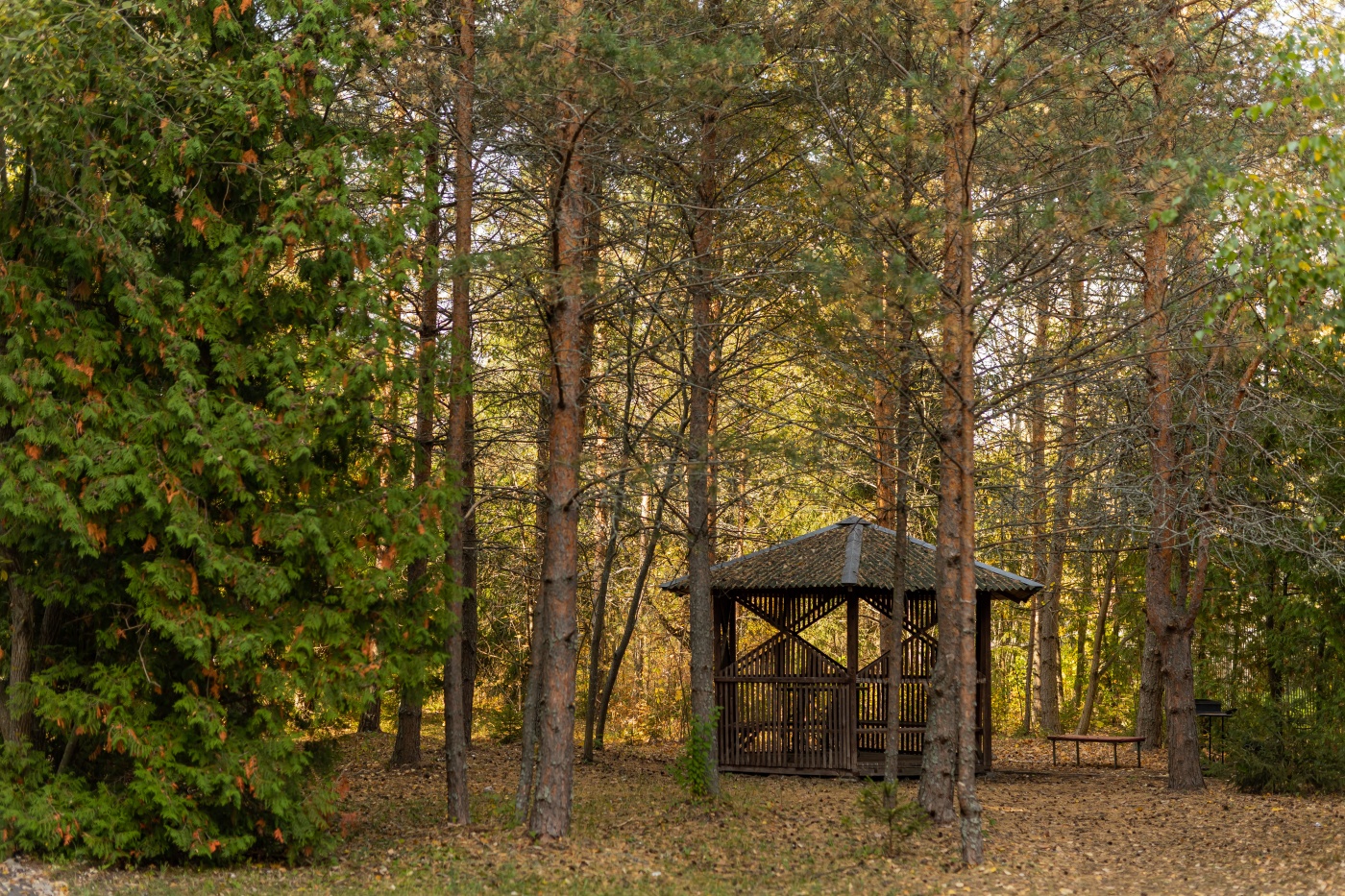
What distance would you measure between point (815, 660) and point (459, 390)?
666 cm

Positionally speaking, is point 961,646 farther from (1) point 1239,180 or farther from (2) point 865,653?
(2) point 865,653

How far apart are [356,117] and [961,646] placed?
6574 mm

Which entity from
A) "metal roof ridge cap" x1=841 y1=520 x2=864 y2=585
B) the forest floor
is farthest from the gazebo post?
the forest floor

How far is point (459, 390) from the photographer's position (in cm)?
932

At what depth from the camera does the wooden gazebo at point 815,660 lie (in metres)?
14.1

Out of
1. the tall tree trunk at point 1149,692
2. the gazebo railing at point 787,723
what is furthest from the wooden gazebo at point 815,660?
the tall tree trunk at point 1149,692

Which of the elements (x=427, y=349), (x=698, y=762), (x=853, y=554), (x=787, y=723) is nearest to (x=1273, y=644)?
(x=853, y=554)

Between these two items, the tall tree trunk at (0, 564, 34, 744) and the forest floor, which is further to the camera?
the tall tree trunk at (0, 564, 34, 744)

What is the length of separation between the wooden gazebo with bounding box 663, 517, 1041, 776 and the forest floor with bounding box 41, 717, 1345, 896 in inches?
39.1

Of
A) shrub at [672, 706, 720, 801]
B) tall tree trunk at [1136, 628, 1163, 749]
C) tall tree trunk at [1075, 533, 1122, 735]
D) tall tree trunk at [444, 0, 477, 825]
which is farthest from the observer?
tall tree trunk at [1075, 533, 1122, 735]

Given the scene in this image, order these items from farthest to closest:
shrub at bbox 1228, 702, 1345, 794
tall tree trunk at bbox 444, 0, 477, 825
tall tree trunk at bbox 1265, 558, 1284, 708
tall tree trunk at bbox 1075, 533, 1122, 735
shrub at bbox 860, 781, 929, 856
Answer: tall tree trunk at bbox 1075, 533, 1122, 735 < tall tree trunk at bbox 1265, 558, 1284, 708 < shrub at bbox 1228, 702, 1345, 794 < tall tree trunk at bbox 444, 0, 477, 825 < shrub at bbox 860, 781, 929, 856

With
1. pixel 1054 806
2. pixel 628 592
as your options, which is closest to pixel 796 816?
pixel 1054 806

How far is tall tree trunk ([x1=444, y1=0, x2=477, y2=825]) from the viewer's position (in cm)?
938

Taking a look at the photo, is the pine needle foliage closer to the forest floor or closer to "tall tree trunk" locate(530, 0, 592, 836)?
the forest floor
